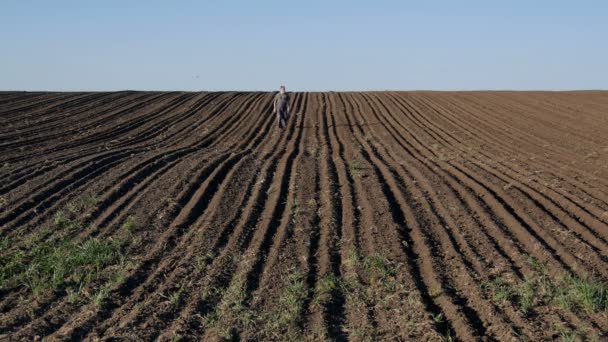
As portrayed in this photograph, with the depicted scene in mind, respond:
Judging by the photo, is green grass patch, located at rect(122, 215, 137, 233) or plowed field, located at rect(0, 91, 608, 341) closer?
plowed field, located at rect(0, 91, 608, 341)

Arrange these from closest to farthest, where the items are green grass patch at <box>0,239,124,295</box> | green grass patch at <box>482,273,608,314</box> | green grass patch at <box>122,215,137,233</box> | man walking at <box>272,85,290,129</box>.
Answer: green grass patch at <box>482,273,608,314</box>
green grass patch at <box>0,239,124,295</box>
green grass patch at <box>122,215,137,233</box>
man walking at <box>272,85,290,129</box>

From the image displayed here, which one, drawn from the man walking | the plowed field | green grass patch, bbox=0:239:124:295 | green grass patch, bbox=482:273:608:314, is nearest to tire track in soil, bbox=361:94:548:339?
the plowed field

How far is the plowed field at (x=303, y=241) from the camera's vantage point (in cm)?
606

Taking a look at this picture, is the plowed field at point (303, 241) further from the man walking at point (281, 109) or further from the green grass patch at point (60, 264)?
the man walking at point (281, 109)

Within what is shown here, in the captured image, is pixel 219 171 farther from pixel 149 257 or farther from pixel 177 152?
pixel 149 257

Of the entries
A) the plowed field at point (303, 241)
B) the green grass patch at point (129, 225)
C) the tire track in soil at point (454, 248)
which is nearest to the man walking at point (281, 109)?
the plowed field at point (303, 241)

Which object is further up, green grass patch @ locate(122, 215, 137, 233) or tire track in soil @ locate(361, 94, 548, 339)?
green grass patch @ locate(122, 215, 137, 233)

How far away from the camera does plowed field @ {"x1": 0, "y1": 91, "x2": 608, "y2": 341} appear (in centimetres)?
606

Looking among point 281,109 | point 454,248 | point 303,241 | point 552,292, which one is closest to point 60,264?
point 303,241

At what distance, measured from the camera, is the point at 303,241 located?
8.38m

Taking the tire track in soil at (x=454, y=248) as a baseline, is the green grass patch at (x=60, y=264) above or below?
above

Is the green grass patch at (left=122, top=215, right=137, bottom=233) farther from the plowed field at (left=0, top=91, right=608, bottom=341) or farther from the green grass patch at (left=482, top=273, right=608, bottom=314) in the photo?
the green grass patch at (left=482, top=273, right=608, bottom=314)

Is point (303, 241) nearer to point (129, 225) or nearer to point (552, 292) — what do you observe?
point (129, 225)

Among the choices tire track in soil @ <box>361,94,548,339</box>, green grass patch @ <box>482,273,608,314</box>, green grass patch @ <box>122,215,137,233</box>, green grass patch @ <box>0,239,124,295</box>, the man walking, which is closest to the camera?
tire track in soil @ <box>361,94,548,339</box>
